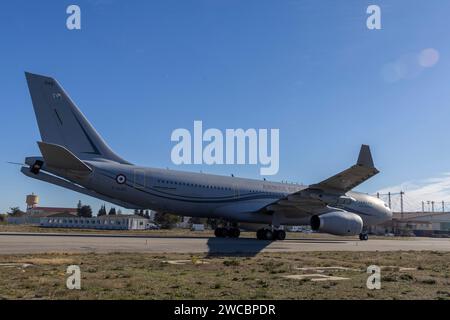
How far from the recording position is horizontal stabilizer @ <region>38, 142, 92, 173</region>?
23625 millimetres

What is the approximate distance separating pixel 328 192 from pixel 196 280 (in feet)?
61.0

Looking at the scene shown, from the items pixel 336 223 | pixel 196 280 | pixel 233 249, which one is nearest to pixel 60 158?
pixel 233 249

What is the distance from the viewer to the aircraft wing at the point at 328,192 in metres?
23.8

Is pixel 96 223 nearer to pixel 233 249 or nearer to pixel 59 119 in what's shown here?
pixel 59 119

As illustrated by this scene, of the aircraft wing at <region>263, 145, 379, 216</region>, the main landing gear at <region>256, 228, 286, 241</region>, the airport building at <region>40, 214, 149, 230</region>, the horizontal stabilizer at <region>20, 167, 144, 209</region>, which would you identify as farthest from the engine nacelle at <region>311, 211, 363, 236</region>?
the airport building at <region>40, 214, 149, 230</region>

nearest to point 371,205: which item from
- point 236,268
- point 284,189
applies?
point 284,189

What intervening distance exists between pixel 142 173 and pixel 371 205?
776 inches

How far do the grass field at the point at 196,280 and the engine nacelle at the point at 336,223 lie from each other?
13.4m

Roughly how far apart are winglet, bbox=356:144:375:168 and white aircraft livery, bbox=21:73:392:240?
53mm

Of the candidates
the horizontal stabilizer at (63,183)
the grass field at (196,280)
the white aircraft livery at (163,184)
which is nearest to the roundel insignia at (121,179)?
the white aircraft livery at (163,184)

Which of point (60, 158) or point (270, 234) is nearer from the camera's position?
point (60, 158)

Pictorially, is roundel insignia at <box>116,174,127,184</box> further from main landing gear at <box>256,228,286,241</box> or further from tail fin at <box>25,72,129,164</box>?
main landing gear at <box>256,228,286,241</box>

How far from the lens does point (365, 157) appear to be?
23.7m
